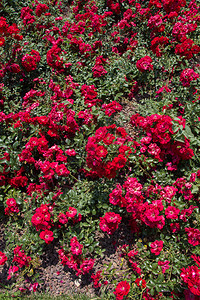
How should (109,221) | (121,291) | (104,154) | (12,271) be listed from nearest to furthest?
(121,291) → (104,154) → (109,221) → (12,271)

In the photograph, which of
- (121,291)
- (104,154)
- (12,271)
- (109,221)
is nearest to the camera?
(121,291)

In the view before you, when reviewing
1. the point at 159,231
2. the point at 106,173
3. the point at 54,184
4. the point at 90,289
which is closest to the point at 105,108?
the point at 106,173

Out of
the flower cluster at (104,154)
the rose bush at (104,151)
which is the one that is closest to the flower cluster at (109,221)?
the rose bush at (104,151)

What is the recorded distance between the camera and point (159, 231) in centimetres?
254

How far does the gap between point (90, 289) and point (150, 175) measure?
1.46 m

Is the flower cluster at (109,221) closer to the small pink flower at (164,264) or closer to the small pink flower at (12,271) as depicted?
the small pink flower at (164,264)

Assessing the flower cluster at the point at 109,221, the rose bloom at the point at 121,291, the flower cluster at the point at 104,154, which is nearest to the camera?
the rose bloom at the point at 121,291

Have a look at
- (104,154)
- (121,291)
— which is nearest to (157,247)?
(121,291)

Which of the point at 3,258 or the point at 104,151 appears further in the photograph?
the point at 3,258

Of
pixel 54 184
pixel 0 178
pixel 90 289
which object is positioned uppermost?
pixel 0 178

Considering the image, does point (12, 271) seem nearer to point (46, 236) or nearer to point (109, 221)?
point (46, 236)

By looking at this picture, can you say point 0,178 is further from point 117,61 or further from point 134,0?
point 134,0

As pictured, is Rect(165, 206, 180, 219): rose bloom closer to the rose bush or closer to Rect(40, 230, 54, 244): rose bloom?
the rose bush

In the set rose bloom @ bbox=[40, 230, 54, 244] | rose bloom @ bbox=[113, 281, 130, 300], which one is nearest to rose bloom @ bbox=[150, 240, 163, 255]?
rose bloom @ bbox=[113, 281, 130, 300]
